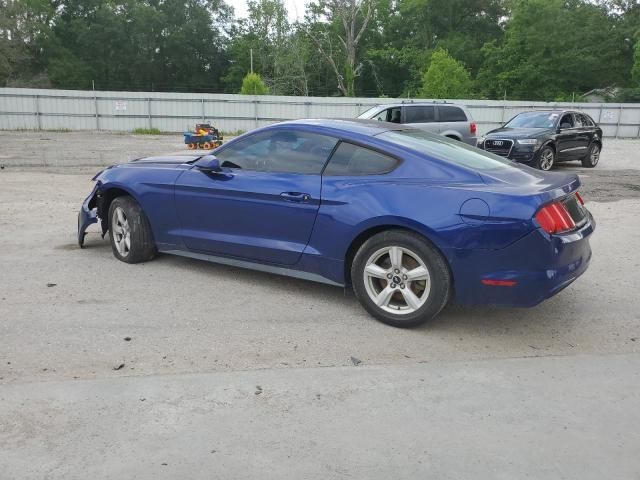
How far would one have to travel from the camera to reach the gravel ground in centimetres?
290

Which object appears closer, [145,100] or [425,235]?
[425,235]

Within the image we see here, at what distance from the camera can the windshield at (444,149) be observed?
186 inches

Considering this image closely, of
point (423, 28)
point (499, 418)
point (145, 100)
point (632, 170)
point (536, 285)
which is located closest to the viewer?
point (499, 418)

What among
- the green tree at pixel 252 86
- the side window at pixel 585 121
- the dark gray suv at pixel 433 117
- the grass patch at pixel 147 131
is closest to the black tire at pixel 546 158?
the dark gray suv at pixel 433 117

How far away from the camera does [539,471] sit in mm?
2809

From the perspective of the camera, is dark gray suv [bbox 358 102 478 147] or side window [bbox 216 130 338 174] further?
dark gray suv [bbox 358 102 478 147]

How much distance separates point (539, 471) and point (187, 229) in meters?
3.75

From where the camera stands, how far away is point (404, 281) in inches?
176

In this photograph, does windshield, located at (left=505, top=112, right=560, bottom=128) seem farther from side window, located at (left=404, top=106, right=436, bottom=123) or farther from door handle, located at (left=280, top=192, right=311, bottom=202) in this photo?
door handle, located at (left=280, top=192, right=311, bottom=202)

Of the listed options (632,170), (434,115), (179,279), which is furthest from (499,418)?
(632,170)

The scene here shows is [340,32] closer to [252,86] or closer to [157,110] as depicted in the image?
[252,86]

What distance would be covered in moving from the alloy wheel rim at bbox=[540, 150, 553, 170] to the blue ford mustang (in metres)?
10.4

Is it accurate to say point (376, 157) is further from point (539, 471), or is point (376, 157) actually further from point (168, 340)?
point (539, 471)

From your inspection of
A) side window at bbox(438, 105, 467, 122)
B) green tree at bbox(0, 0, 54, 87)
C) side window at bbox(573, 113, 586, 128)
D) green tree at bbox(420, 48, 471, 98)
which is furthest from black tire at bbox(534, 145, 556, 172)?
green tree at bbox(0, 0, 54, 87)
